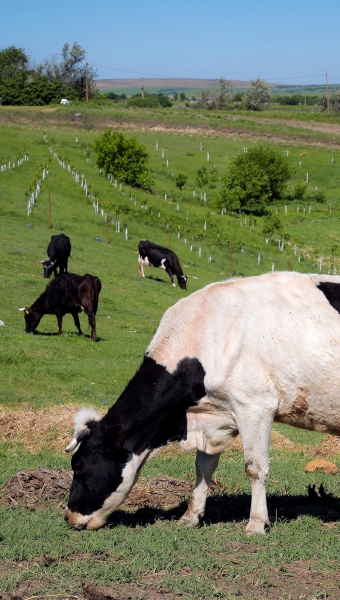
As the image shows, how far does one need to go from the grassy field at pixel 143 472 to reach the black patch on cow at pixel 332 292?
2377 mm

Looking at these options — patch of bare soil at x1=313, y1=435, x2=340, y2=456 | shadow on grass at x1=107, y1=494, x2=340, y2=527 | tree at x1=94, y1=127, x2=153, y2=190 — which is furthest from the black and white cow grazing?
tree at x1=94, y1=127, x2=153, y2=190

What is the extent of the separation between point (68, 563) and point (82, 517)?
3.70 ft

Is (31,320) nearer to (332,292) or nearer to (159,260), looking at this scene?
(159,260)

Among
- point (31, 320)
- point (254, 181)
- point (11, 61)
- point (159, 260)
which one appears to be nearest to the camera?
point (31, 320)

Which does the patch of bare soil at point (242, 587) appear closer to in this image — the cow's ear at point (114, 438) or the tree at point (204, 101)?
the cow's ear at point (114, 438)

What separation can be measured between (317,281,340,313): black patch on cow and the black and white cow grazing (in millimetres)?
16

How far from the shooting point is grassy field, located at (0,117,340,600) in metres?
6.38

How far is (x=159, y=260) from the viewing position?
36500mm

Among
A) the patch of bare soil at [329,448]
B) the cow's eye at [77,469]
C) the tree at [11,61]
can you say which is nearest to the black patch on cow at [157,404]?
the cow's eye at [77,469]

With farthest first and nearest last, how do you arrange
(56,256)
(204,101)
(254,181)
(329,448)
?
1. (204,101)
2. (254,181)
3. (56,256)
4. (329,448)

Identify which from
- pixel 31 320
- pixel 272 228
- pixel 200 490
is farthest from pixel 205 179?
pixel 200 490

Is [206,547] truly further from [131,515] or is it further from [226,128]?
[226,128]

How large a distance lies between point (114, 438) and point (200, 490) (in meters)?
1.21

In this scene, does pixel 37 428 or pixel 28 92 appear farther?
pixel 28 92
